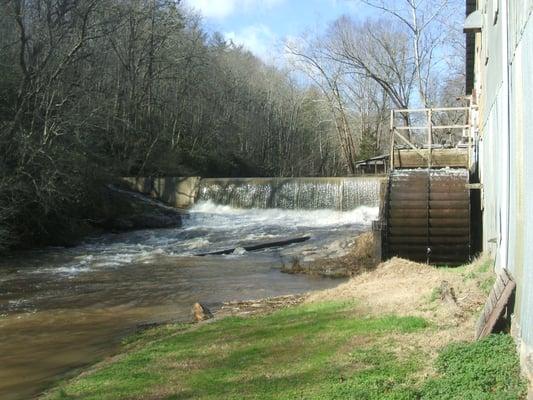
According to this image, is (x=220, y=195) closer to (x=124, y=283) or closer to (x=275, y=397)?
(x=124, y=283)

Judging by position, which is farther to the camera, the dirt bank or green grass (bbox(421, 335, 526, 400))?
the dirt bank

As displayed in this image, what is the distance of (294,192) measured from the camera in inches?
1198

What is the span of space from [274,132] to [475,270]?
171 feet

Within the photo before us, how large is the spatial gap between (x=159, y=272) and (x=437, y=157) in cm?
876

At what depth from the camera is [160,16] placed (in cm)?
4325

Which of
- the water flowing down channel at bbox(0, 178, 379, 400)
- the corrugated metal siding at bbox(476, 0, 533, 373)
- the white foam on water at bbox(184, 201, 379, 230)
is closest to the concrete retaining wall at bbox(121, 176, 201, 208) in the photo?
the water flowing down channel at bbox(0, 178, 379, 400)

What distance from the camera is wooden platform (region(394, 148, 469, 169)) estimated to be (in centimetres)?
1777

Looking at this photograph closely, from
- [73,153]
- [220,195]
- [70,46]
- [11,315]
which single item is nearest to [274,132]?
[220,195]

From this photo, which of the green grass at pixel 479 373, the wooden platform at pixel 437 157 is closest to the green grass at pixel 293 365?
the green grass at pixel 479 373

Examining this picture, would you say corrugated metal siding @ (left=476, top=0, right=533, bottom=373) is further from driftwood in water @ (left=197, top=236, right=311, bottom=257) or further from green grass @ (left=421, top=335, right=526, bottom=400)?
driftwood in water @ (left=197, top=236, right=311, bottom=257)

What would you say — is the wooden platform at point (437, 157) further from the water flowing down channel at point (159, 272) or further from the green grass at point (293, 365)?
the green grass at point (293, 365)

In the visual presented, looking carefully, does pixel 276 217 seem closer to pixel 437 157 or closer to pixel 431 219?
pixel 437 157

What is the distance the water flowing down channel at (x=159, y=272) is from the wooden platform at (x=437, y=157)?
3.98 m

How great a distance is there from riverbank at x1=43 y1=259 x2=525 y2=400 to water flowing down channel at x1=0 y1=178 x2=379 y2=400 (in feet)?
4.16
